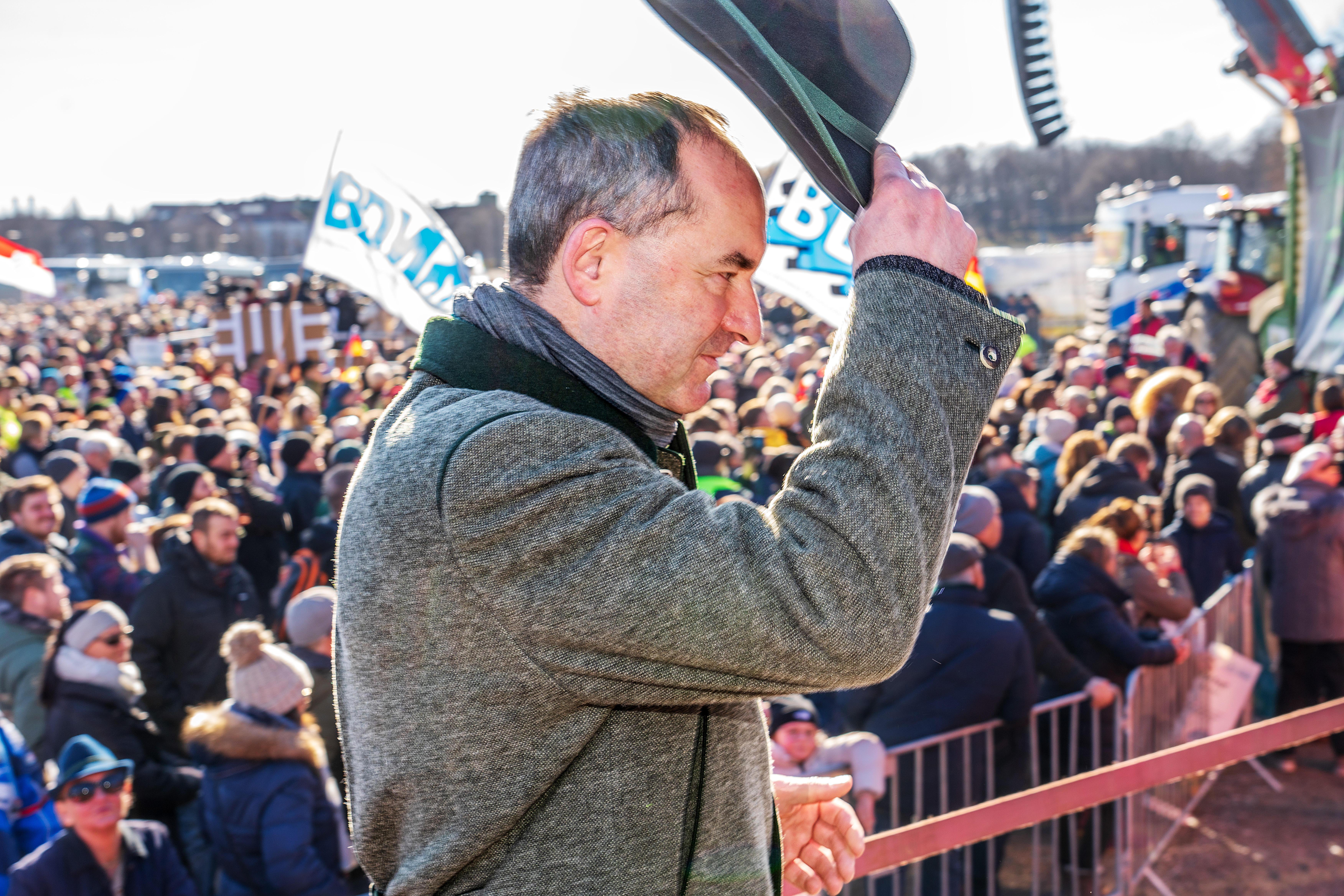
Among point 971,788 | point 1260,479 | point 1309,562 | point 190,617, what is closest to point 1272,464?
point 1260,479

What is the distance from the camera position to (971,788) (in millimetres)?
4266

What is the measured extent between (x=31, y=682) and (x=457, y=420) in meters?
4.03

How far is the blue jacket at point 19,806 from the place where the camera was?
10.9 ft

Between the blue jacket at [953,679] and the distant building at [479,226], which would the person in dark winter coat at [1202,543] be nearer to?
the blue jacket at [953,679]

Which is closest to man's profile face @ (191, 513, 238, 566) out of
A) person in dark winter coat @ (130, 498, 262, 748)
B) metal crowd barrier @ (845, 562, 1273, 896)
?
person in dark winter coat @ (130, 498, 262, 748)

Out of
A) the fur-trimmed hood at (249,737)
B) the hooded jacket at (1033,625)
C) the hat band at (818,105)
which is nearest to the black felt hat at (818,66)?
the hat band at (818,105)

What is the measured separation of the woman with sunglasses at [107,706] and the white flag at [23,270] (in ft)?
5.61

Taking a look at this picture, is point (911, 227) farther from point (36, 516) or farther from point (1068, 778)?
point (36, 516)

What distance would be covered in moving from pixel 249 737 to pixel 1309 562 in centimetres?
506

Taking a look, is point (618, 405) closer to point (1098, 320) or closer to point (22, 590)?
point (22, 590)

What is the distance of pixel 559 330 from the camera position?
1110 mm

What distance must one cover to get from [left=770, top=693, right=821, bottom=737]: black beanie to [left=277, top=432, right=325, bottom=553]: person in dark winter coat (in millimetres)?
3928

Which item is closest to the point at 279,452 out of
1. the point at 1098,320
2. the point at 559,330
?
the point at 559,330

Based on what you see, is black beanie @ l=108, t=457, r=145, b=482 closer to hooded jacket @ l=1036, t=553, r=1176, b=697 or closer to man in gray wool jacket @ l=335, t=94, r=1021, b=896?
hooded jacket @ l=1036, t=553, r=1176, b=697
